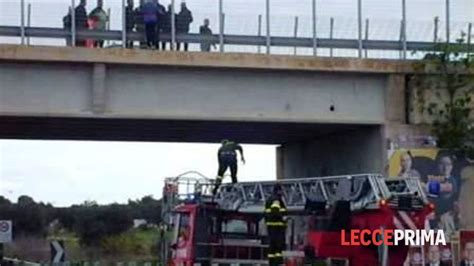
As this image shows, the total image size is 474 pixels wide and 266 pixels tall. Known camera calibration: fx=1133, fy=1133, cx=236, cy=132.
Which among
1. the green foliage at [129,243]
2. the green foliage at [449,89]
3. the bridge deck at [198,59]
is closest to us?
the bridge deck at [198,59]

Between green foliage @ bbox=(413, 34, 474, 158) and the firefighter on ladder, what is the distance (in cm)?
833

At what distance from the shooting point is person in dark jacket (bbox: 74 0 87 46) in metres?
26.1

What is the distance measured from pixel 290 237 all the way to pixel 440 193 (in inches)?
300

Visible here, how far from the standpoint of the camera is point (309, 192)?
21000 millimetres

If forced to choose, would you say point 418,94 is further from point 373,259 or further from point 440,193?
point 373,259

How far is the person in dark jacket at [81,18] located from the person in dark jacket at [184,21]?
7.13 feet

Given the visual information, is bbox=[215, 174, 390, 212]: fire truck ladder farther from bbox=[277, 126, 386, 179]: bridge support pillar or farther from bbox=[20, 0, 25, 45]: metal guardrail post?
bbox=[20, 0, 25, 45]: metal guardrail post

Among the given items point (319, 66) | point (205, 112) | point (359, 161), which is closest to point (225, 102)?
point (205, 112)

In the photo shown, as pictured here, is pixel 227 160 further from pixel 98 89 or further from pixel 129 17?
pixel 129 17

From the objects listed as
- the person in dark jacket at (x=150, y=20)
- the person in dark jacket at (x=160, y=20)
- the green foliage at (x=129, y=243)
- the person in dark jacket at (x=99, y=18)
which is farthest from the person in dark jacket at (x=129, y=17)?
the green foliage at (x=129, y=243)

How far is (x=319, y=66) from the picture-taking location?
2662 centimetres

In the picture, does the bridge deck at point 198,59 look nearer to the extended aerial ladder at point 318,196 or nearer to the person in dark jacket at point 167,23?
the person in dark jacket at point 167,23

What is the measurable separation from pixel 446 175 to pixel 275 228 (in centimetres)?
865

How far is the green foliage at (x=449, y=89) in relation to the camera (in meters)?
27.1
